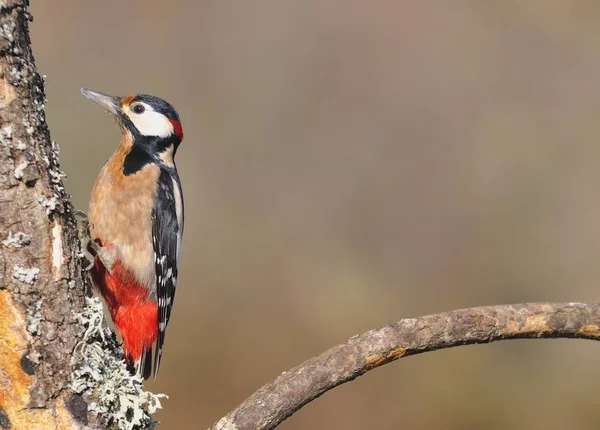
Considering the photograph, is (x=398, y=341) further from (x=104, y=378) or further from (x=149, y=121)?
(x=149, y=121)

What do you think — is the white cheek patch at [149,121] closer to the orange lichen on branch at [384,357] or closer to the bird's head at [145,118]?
the bird's head at [145,118]

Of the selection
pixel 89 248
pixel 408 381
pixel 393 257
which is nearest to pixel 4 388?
pixel 89 248

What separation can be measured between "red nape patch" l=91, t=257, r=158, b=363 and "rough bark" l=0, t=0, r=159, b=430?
4.66 ft

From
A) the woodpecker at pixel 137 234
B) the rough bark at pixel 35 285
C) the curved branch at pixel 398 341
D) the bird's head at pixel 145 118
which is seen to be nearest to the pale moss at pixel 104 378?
the rough bark at pixel 35 285

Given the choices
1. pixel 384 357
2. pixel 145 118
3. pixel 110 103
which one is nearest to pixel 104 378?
pixel 384 357

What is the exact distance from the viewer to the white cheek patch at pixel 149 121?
368 centimetres

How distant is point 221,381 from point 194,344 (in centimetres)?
36

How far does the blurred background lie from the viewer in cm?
640

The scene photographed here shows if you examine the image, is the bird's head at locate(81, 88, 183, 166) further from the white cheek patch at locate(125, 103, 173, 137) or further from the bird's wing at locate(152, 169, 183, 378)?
the bird's wing at locate(152, 169, 183, 378)

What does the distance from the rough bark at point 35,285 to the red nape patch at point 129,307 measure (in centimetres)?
142

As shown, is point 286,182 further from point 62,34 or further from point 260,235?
point 62,34

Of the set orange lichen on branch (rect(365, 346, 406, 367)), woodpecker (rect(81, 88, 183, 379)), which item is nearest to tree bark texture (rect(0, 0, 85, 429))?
orange lichen on branch (rect(365, 346, 406, 367))

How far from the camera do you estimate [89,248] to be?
10.8ft

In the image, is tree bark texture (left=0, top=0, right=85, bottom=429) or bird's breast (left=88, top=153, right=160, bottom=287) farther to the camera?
bird's breast (left=88, top=153, right=160, bottom=287)
